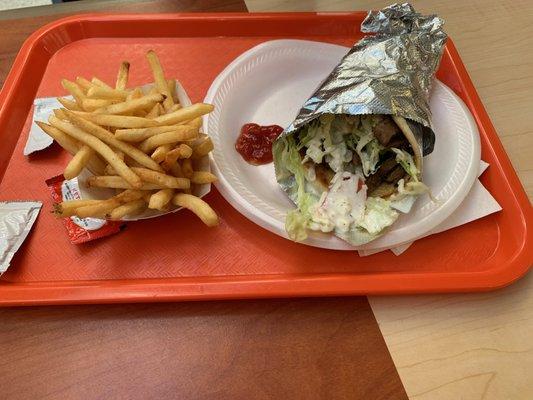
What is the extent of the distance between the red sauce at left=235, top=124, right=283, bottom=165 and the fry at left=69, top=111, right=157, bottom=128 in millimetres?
382

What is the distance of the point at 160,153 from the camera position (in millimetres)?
1011

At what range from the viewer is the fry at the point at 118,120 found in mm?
1023

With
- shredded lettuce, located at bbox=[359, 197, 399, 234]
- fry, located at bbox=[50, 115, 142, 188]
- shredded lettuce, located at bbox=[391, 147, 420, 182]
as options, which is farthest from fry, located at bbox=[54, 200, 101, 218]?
shredded lettuce, located at bbox=[391, 147, 420, 182]

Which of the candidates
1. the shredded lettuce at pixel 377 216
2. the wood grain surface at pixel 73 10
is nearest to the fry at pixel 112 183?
the shredded lettuce at pixel 377 216

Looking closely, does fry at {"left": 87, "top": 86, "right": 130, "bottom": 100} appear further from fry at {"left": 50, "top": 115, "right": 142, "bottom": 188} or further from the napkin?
the napkin

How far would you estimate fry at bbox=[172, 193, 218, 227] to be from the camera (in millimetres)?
1036

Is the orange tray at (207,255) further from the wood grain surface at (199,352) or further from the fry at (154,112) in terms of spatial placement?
the fry at (154,112)

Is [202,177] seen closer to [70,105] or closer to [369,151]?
[70,105]

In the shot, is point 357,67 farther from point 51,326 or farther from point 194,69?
point 51,326

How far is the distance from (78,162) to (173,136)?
0.71 feet

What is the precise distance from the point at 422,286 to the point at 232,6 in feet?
4.05

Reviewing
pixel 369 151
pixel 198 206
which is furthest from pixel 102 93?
pixel 369 151

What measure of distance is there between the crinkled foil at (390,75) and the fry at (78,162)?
0.49 m

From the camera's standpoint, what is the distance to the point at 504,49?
65.3 inches
